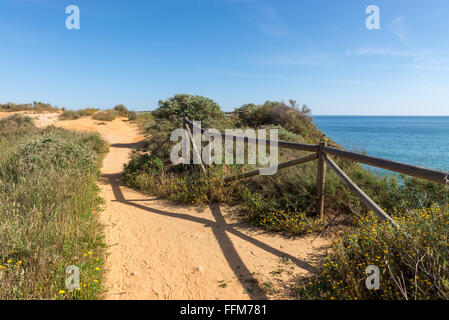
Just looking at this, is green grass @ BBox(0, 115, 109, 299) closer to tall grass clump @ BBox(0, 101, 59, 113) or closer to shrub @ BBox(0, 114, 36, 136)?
shrub @ BBox(0, 114, 36, 136)

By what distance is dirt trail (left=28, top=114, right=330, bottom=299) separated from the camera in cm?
308

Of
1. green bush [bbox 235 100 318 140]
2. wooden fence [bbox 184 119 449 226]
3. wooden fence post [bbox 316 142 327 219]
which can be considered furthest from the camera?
green bush [bbox 235 100 318 140]

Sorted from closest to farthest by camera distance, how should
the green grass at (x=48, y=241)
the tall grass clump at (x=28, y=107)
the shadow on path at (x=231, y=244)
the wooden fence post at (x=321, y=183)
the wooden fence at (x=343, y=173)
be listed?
the green grass at (x=48, y=241) < the wooden fence at (x=343, y=173) < the shadow on path at (x=231, y=244) < the wooden fence post at (x=321, y=183) < the tall grass clump at (x=28, y=107)

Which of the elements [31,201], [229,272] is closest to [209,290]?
[229,272]

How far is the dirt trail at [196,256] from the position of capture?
308cm

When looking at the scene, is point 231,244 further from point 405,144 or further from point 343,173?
point 405,144

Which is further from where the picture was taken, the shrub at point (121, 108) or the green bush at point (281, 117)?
the shrub at point (121, 108)

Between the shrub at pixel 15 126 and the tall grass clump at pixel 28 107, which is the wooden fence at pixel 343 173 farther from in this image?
the tall grass clump at pixel 28 107

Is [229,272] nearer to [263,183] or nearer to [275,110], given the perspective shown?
[263,183]

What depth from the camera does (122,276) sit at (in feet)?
10.9

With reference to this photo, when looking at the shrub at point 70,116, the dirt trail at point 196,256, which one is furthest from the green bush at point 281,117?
the shrub at point 70,116

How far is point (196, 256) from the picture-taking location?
153 inches

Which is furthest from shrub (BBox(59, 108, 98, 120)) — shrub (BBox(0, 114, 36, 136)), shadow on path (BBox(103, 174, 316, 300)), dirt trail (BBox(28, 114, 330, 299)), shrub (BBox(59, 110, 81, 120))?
Result: dirt trail (BBox(28, 114, 330, 299))
